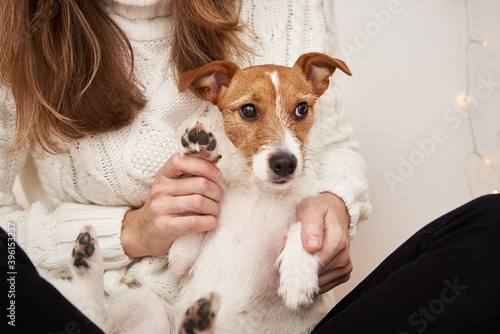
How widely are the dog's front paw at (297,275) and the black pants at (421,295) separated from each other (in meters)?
0.12

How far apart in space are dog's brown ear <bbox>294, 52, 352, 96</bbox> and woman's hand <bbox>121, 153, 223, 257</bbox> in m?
0.45

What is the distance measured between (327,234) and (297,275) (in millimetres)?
215

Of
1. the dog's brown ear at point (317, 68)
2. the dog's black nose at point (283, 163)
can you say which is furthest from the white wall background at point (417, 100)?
the dog's black nose at point (283, 163)

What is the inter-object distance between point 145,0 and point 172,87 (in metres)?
0.31

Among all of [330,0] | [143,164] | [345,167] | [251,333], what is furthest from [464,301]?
[330,0]

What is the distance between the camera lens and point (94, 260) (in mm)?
1254

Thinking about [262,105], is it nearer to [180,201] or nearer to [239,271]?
[180,201]

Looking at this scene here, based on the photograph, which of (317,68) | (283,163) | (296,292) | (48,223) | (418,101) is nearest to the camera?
(296,292)

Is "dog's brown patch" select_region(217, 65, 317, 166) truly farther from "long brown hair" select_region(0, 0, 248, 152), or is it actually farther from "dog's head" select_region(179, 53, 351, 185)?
"long brown hair" select_region(0, 0, 248, 152)

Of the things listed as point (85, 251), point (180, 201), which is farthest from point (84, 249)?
point (180, 201)

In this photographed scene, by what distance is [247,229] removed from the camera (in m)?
1.38

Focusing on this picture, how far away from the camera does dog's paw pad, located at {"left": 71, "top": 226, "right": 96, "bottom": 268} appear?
1.23 meters

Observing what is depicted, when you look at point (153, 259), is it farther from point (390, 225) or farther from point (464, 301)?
point (390, 225)

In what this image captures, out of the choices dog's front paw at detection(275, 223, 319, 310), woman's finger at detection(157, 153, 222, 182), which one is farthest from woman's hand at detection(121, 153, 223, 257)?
dog's front paw at detection(275, 223, 319, 310)
